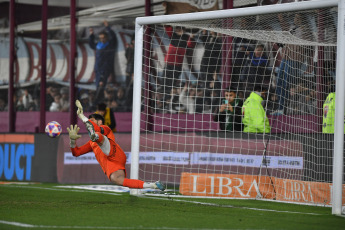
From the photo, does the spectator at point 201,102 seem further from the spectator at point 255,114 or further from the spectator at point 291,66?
the spectator at point 291,66

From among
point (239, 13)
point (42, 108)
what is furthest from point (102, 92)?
point (239, 13)

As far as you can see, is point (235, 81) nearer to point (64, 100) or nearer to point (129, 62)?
point (129, 62)

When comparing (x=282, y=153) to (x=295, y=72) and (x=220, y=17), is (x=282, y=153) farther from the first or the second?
(x=220, y=17)

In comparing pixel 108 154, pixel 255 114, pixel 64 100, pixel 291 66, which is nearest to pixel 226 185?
pixel 255 114

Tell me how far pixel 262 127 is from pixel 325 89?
1.39m

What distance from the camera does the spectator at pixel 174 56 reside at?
51.8 feet

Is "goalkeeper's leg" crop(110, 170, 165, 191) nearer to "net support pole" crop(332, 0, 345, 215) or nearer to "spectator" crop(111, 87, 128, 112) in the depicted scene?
"net support pole" crop(332, 0, 345, 215)

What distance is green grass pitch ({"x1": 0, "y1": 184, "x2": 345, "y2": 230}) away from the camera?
322 inches

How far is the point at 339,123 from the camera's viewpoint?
9.93 metres

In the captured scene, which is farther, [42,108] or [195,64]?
→ [42,108]

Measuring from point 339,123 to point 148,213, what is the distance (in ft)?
9.55

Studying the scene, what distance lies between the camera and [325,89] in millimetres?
13477

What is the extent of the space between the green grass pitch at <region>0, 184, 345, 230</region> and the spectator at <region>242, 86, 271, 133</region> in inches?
86.5

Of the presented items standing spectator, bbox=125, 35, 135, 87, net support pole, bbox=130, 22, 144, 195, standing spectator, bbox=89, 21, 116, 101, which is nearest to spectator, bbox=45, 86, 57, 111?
standing spectator, bbox=89, 21, 116, 101
